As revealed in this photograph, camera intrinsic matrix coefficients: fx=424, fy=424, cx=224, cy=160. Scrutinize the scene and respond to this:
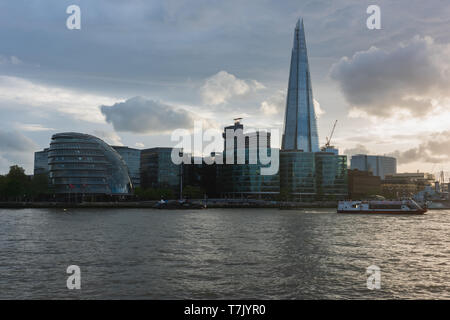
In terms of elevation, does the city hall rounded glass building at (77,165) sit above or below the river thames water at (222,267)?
above

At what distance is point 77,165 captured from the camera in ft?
613

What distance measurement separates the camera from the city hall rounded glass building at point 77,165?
186 meters

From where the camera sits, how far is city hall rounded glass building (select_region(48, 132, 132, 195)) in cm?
18625

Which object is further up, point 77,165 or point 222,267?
point 77,165

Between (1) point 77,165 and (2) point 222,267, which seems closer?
(2) point 222,267

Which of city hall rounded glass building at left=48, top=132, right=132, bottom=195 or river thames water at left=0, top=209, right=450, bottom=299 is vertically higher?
city hall rounded glass building at left=48, top=132, right=132, bottom=195

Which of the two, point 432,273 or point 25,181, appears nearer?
point 432,273

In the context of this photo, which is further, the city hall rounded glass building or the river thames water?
the city hall rounded glass building
